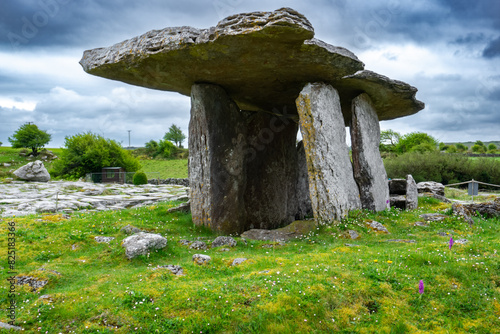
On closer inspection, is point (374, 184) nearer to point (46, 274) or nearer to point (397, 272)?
point (397, 272)

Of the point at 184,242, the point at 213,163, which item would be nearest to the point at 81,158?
the point at 213,163

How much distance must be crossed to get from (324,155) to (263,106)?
169 inches

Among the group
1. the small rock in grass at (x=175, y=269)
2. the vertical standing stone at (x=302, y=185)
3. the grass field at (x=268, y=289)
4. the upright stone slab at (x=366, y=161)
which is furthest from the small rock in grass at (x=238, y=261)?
the vertical standing stone at (x=302, y=185)

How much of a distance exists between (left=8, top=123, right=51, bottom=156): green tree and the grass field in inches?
2029

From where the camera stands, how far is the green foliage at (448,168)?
29.5 m

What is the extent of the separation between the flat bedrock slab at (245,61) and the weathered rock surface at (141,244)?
4.35 m

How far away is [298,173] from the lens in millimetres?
14469

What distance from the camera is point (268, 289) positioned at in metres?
5.31

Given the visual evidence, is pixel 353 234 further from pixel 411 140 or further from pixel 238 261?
pixel 411 140

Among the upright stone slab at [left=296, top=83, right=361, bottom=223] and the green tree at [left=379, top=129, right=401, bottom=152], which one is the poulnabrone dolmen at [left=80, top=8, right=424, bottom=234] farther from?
the green tree at [left=379, top=129, right=401, bottom=152]

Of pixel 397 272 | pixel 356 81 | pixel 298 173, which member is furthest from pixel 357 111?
pixel 397 272

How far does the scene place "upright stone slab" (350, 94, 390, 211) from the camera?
11.5 metres

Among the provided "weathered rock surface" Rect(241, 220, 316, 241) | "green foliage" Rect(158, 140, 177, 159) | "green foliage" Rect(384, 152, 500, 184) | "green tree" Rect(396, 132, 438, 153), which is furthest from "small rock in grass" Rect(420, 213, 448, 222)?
"green foliage" Rect(158, 140, 177, 159)

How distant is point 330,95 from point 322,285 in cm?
680
